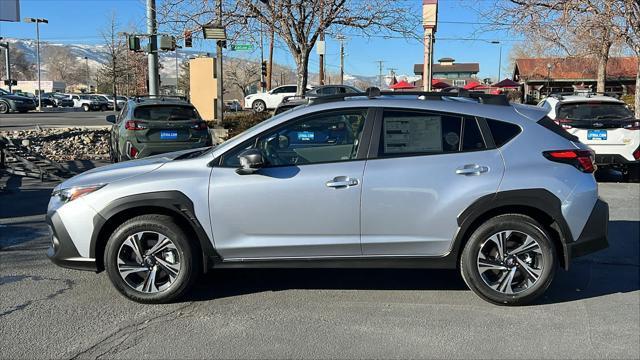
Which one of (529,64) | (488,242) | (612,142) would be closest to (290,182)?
(488,242)

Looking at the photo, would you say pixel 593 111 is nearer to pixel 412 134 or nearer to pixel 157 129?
pixel 412 134

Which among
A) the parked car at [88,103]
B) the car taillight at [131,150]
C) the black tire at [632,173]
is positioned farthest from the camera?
the parked car at [88,103]

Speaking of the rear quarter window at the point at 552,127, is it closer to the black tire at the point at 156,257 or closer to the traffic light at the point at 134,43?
the black tire at the point at 156,257

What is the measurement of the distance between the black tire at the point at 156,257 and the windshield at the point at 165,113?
22.5 ft

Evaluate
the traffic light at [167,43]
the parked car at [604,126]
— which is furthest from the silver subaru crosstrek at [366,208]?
the traffic light at [167,43]

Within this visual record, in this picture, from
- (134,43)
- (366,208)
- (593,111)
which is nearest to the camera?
(366,208)

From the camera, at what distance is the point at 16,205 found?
Result: 8.51 m

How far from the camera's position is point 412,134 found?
4609 millimetres

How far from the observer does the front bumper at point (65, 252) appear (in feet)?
14.9

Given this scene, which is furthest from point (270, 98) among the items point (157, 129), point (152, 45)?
point (157, 129)

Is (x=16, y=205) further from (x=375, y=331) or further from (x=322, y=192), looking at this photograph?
(x=375, y=331)

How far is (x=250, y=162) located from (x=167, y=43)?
42.4 feet

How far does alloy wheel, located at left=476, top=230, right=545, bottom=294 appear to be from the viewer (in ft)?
14.8

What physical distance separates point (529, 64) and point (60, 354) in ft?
196
